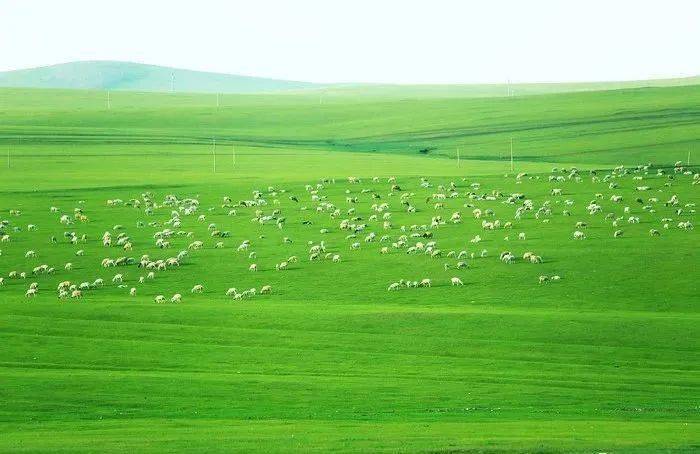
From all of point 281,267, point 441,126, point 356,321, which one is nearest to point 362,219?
point 281,267

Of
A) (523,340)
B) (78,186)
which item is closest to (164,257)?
(523,340)

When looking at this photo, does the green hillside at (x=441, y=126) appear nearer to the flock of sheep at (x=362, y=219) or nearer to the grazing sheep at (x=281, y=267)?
the flock of sheep at (x=362, y=219)

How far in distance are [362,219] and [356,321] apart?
80.3ft

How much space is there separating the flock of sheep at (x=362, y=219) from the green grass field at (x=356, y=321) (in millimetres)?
348

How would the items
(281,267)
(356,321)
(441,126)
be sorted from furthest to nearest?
(441,126) < (281,267) < (356,321)

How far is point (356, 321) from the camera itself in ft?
140

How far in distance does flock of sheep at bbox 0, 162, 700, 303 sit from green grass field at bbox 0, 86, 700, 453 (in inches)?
A: 13.7

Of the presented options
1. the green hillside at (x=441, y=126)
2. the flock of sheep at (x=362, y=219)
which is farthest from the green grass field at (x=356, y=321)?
the green hillside at (x=441, y=126)

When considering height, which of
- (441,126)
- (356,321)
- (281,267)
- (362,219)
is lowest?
(356,321)

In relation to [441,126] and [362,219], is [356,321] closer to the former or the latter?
[362,219]

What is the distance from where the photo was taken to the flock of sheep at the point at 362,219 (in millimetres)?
54000

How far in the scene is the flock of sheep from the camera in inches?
2126

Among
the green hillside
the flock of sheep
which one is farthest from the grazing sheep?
the green hillside

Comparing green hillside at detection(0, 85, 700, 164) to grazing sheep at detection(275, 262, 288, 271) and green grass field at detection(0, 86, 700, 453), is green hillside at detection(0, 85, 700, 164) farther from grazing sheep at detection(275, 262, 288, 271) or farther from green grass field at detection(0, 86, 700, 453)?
grazing sheep at detection(275, 262, 288, 271)
